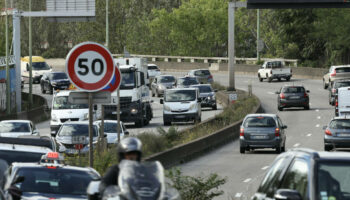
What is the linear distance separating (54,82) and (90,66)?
199 ft

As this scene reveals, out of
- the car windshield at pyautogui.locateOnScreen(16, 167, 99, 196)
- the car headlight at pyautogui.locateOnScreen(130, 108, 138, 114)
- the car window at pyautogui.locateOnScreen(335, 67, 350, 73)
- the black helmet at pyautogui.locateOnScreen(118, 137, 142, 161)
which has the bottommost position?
the car headlight at pyautogui.locateOnScreen(130, 108, 138, 114)

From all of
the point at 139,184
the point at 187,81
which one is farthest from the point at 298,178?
the point at 187,81

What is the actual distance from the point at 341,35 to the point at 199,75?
55.0ft

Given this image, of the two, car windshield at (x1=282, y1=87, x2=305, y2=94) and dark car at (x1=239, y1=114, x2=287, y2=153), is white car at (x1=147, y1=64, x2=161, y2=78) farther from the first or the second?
dark car at (x1=239, y1=114, x2=287, y2=153)

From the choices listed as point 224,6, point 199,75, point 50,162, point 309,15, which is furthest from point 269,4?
point 224,6

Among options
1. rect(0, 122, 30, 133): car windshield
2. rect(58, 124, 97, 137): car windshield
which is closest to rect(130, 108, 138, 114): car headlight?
rect(0, 122, 30, 133): car windshield

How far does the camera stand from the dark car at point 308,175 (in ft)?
28.8

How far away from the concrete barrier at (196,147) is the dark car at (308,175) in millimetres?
16626

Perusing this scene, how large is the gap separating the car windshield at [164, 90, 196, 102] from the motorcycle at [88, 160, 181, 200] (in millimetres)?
39964

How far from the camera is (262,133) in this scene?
35.1 m

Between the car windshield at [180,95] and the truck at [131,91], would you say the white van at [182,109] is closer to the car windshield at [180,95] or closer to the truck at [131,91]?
the car windshield at [180,95]

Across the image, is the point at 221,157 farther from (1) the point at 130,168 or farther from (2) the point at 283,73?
(2) the point at 283,73

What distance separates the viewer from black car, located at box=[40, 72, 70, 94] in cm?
7231

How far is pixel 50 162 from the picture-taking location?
1458 centimetres
